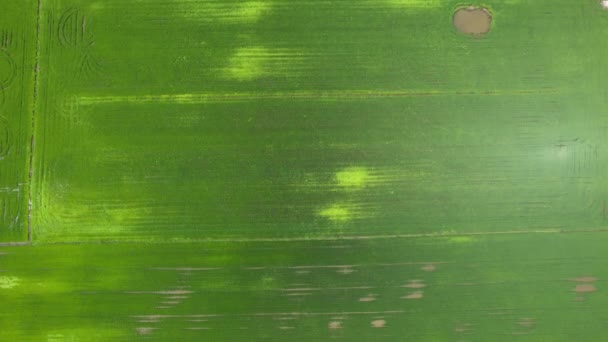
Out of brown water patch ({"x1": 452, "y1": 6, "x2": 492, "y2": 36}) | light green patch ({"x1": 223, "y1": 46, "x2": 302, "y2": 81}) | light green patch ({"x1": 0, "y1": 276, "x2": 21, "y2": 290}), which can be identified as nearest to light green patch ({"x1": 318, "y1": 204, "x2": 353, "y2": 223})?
light green patch ({"x1": 223, "y1": 46, "x2": 302, "y2": 81})

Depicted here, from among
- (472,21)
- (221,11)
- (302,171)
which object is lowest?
(302,171)

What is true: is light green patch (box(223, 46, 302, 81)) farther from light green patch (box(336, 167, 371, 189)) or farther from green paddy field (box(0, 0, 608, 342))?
light green patch (box(336, 167, 371, 189))

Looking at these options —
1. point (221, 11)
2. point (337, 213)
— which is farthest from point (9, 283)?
point (221, 11)

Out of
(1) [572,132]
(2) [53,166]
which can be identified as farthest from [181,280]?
(1) [572,132]

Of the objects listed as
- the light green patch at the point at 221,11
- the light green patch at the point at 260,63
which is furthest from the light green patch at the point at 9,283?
the light green patch at the point at 221,11

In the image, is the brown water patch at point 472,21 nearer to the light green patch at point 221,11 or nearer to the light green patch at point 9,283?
the light green patch at point 221,11

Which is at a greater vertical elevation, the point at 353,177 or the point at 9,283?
the point at 353,177

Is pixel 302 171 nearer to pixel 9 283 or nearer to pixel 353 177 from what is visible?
pixel 353 177
